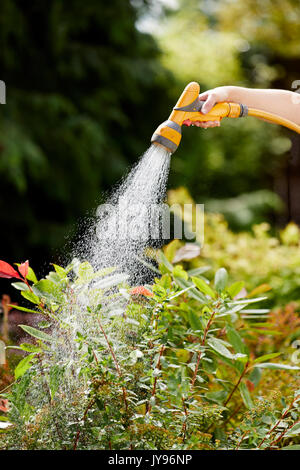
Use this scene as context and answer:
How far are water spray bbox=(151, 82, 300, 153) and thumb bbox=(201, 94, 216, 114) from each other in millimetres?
15

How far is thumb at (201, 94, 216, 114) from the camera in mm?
1258

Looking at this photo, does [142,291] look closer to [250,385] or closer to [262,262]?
[250,385]

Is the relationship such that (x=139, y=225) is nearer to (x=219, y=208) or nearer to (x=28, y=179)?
(x=28, y=179)

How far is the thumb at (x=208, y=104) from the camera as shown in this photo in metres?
1.26

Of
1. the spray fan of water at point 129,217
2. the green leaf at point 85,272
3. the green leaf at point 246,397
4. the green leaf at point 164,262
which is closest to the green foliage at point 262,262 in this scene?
the spray fan of water at point 129,217

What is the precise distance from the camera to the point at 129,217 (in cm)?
166

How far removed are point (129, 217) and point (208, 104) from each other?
20.2 inches

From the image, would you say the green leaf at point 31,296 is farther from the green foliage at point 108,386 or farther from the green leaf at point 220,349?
the green leaf at point 220,349

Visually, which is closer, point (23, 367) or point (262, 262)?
point (23, 367)

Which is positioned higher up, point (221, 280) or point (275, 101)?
point (275, 101)

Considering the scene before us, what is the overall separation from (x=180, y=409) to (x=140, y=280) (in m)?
0.50

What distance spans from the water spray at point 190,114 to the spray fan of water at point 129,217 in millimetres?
43

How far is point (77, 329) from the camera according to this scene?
3.36 ft

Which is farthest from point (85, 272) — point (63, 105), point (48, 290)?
point (63, 105)
